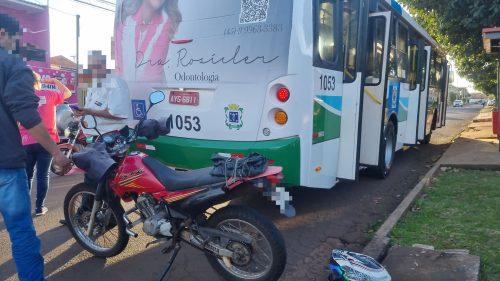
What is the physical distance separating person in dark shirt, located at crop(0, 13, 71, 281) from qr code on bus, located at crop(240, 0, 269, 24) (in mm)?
2364

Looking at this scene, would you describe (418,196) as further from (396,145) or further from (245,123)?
(245,123)

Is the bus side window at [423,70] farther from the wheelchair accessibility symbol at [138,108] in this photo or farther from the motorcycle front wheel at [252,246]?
the motorcycle front wheel at [252,246]

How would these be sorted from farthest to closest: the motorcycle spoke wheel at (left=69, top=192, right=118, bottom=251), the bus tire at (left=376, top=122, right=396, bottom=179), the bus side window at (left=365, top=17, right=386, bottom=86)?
the bus tire at (left=376, top=122, right=396, bottom=179) → the bus side window at (left=365, top=17, right=386, bottom=86) → the motorcycle spoke wheel at (left=69, top=192, right=118, bottom=251)

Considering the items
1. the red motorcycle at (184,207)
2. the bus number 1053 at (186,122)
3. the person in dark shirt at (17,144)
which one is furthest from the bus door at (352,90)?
the person in dark shirt at (17,144)

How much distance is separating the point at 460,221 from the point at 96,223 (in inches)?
153

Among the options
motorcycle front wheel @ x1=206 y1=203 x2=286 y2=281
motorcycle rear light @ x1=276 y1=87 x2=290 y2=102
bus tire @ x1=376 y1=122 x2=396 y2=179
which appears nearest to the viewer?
motorcycle front wheel @ x1=206 y1=203 x2=286 y2=281

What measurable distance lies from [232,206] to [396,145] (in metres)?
5.47

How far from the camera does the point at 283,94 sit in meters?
4.43

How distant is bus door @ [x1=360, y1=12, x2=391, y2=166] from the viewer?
19.5 feet

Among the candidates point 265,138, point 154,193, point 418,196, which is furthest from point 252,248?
point 418,196

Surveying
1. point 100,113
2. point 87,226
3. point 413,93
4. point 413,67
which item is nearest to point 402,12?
point 413,67

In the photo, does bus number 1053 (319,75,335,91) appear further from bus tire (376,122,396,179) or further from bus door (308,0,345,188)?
bus tire (376,122,396,179)

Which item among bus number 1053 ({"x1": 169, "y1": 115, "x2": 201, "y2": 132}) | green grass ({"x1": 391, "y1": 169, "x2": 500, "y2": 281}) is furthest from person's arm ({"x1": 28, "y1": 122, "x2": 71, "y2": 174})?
green grass ({"x1": 391, "y1": 169, "x2": 500, "y2": 281})

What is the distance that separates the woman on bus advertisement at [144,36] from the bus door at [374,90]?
273cm
